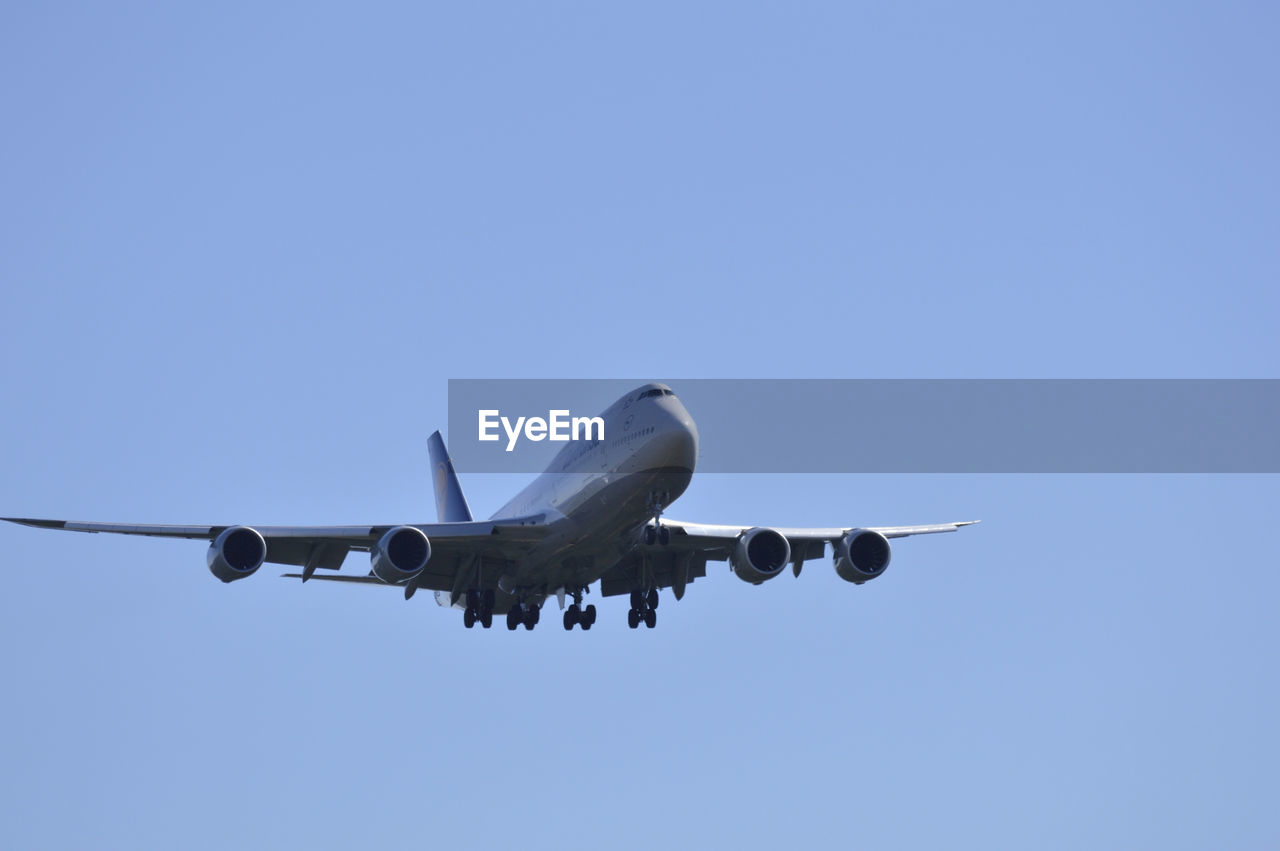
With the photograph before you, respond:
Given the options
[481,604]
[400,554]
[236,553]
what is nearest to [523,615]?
[481,604]

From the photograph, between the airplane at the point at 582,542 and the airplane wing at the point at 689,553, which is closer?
the airplane at the point at 582,542

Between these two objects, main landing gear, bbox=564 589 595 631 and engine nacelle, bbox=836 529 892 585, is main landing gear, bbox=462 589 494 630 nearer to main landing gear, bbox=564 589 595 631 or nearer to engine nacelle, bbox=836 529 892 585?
main landing gear, bbox=564 589 595 631

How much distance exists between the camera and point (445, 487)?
71625 mm

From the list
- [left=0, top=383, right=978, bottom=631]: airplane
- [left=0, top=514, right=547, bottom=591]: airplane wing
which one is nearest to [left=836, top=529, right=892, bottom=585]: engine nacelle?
[left=0, top=383, right=978, bottom=631]: airplane

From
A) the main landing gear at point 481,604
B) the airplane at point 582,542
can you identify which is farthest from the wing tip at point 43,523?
the main landing gear at point 481,604

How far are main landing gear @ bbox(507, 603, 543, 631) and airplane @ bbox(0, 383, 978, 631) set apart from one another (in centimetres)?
5

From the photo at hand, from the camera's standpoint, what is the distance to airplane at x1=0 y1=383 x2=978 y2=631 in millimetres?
45375

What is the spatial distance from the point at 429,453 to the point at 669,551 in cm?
2422

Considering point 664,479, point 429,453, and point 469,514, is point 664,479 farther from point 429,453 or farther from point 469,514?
point 429,453

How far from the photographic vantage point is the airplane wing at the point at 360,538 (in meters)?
47.6

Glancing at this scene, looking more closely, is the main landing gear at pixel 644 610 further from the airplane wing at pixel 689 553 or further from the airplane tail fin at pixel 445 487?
the airplane tail fin at pixel 445 487

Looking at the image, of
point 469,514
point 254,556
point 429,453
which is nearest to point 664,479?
point 254,556

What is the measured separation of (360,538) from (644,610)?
32.6ft

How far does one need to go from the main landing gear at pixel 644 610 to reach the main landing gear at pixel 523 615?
3.27m
